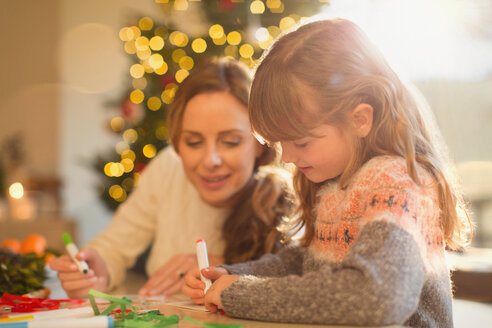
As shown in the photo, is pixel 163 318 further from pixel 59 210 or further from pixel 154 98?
pixel 59 210

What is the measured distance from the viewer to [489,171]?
2.24m

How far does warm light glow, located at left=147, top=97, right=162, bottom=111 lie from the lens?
8.53ft

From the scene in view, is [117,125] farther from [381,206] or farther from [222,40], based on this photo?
[381,206]

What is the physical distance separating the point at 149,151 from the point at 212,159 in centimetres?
139

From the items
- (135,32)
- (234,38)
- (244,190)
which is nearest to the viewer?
(244,190)

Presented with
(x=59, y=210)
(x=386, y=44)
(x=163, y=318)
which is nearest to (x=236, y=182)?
(x=163, y=318)

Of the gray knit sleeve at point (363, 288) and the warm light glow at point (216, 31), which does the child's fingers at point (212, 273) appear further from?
the warm light glow at point (216, 31)

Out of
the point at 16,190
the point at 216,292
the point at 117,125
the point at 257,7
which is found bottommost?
the point at 16,190

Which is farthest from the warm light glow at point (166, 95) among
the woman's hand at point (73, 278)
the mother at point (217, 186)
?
the woman's hand at point (73, 278)

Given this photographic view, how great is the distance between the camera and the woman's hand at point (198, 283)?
0.88 meters

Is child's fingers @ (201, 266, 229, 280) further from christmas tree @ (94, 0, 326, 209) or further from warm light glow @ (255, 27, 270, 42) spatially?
warm light glow @ (255, 27, 270, 42)

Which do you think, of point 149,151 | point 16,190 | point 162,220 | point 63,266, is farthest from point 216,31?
point 16,190

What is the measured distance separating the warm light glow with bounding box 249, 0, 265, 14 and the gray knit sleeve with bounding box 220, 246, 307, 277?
1.51 meters

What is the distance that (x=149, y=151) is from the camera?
2.60 m
